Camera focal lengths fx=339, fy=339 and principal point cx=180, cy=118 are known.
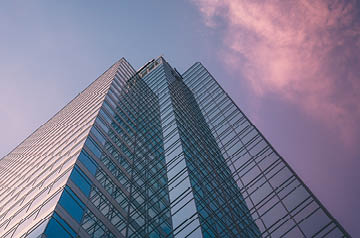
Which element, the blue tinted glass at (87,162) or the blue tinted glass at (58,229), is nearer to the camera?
the blue tinted glass at (58,229)

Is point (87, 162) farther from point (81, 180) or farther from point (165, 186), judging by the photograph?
point (165, 186)

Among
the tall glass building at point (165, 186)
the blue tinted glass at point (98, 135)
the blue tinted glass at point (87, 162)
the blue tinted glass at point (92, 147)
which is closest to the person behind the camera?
the tall glass building at point (165, 186)

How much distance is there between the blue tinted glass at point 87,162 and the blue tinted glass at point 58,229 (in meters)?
6.61

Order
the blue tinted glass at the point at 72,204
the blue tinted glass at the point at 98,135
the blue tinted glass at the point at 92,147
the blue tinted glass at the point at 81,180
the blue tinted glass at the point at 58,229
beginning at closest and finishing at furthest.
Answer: the blue tinted glass at the point at 58,229, the blue tinted glass at the point at 72,204, the blue tinted glass at the point at 81,180, the blue tinted glass at the point at 92,147, the blue tinted glass at the point at 98,135

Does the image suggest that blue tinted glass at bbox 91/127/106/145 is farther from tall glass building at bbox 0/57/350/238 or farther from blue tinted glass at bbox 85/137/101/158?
blue tinted glass at bbox 85/137/101/158

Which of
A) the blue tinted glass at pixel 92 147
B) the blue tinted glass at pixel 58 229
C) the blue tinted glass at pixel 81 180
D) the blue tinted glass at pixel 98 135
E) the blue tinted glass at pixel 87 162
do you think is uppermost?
the blue tinted glass at pixel 98 135

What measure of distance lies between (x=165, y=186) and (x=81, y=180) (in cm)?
803

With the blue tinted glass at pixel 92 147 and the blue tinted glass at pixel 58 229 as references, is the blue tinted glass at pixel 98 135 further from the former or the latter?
the blue tinted glass at pixel 58 229

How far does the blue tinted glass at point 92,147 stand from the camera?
29.6m

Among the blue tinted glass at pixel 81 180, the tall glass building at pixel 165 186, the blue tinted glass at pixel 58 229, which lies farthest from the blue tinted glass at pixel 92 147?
the blue tinted glass at pixel 58 229

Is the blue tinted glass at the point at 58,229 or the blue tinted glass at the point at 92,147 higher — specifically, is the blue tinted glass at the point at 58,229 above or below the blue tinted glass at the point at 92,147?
below

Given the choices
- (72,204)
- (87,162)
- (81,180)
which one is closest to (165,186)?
(87,162)

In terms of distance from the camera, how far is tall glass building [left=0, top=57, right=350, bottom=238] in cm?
2217

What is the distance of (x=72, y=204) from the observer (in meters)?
22.6
